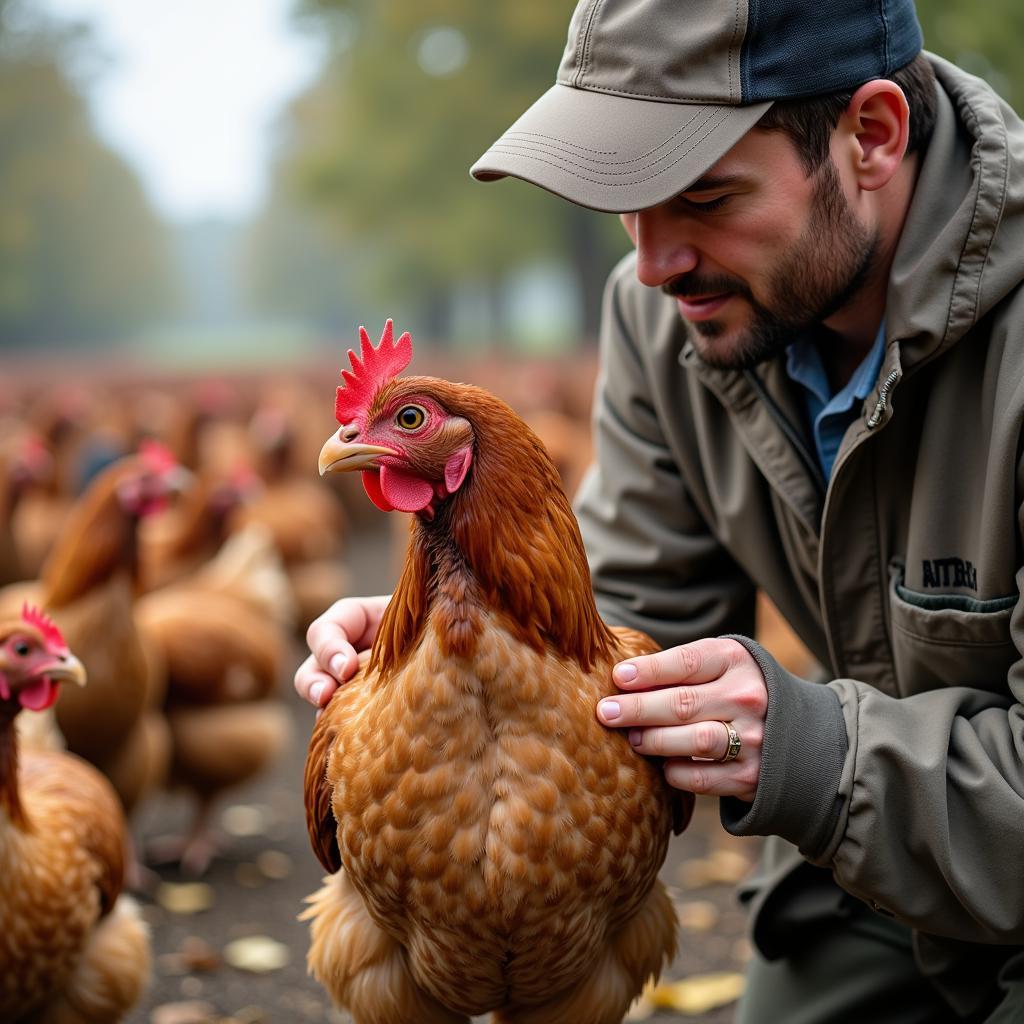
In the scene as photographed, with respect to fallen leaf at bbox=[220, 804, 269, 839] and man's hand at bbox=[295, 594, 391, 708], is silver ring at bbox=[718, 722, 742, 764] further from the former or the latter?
fallen leaf at bbox=[220, 804, 269, 839]

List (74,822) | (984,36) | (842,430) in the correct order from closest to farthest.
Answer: (842,430)
(74,822)
(984,36)

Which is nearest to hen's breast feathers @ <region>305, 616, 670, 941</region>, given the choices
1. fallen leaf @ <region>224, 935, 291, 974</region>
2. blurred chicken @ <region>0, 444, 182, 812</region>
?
fallen leaf @ <region>224, 935, 291, 974</region>

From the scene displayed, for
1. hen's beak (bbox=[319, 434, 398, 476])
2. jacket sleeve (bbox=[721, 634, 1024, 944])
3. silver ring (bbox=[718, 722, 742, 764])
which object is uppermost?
hen's beak (bbox=[319, 434, 398, 476])

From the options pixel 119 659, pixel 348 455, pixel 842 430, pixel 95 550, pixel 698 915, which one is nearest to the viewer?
pixel 348 455

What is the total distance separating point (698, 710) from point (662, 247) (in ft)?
2.85

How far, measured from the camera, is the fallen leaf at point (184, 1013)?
348 centimetres

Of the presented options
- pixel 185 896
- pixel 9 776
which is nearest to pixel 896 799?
pixel 9 776

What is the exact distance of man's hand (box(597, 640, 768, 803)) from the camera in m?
1.89

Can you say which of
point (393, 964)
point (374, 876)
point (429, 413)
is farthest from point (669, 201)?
point (393, 964)

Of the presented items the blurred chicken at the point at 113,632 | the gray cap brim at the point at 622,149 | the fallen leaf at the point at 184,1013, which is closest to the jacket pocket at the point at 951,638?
the gray cap brim at the point at 622,149

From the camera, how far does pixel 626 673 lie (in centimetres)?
193

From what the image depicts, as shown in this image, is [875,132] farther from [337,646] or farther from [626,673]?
[337,646]

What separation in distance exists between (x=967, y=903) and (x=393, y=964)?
1.02 m

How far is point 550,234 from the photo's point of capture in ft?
95.9
